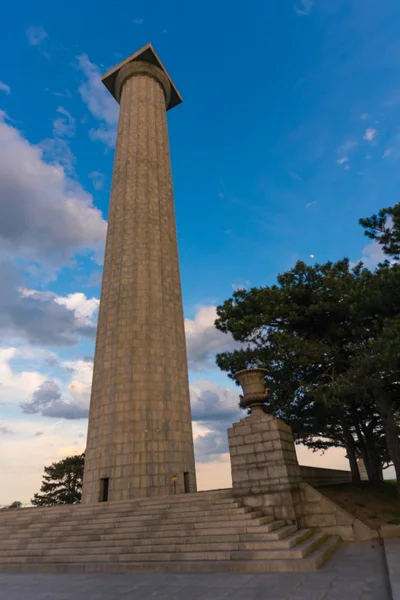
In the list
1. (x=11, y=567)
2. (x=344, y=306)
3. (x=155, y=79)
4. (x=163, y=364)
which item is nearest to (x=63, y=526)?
(x=11, y=567)

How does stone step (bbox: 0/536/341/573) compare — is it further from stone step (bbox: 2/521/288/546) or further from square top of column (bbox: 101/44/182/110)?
square top of column (bbox: 101/44/182/110)

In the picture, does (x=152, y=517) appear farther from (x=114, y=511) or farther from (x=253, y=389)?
(x=253, y=389)

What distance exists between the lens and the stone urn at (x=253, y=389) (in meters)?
12.3

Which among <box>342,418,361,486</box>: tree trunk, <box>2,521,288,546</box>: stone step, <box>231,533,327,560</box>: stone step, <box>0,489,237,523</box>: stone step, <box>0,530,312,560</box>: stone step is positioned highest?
<box>342,418,361,486</box>: tree trunk

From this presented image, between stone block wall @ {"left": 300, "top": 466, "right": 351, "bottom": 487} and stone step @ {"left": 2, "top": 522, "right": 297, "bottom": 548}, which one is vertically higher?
stone block wall @ {"left": 300, "top": 466, "right": 351, "bottom": 487}

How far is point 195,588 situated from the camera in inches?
253

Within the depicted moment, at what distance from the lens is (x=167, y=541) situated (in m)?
9.56

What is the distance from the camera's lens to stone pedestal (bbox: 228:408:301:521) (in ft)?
34.7

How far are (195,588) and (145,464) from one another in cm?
1355

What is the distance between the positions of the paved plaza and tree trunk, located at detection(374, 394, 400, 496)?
9.98 meters

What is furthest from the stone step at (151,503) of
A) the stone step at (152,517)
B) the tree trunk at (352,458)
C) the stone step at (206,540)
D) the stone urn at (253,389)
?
the tree trunk at (352,458)

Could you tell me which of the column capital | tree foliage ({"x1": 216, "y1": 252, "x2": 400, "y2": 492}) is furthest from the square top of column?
tree foliage ({"x1": 216, "y1": 252, "x2": 400, "y2": 492})

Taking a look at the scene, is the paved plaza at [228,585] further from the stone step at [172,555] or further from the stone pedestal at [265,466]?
the stone pedestal at [265,466]

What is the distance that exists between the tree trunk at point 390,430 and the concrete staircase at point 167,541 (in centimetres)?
874
